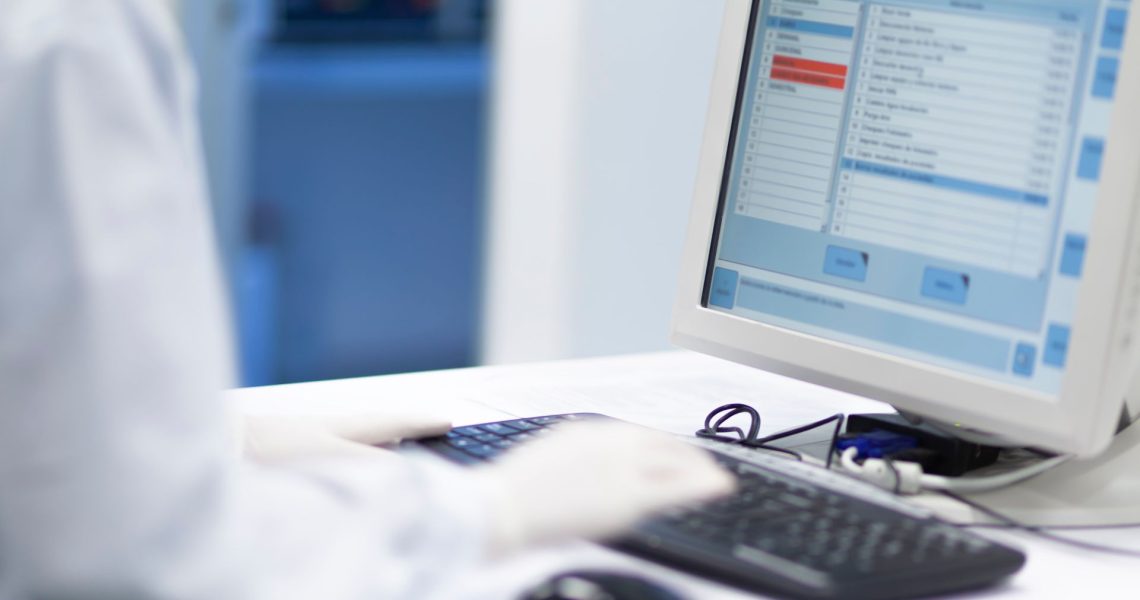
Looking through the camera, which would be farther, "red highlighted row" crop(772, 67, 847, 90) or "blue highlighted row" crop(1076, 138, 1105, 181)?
"red highlighted row" crop(772, 67, 847, 90)

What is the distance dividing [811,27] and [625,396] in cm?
33

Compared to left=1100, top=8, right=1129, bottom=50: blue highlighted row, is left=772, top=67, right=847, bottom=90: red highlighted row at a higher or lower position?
lower

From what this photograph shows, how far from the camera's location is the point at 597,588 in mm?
596


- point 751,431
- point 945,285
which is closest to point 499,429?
point 751,431

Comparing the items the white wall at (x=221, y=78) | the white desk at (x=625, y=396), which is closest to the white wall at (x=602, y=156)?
the white wall at (x=221, y=78)

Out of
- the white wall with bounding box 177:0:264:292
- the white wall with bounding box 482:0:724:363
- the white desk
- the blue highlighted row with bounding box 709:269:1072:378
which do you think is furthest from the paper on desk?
the white wall with bounding box 177:0:264:292

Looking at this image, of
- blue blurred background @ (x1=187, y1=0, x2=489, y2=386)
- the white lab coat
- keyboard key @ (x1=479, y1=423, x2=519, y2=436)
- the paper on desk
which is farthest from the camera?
blue blurred background @ (x1=187, y1=0, x2=489, y2=386)

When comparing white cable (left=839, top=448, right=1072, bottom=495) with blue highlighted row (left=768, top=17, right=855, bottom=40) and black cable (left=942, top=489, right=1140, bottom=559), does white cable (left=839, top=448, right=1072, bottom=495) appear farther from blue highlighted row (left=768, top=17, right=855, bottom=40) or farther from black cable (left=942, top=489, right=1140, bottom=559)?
blue highlighted row (left=768, top=17, right=855, bottom=40)

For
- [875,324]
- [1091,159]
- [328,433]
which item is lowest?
[328,433]

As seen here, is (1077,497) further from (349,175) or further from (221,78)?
(349,175)

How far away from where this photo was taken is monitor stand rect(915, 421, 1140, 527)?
0.82 metres

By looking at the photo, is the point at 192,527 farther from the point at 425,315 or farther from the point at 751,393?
the point at 425,315

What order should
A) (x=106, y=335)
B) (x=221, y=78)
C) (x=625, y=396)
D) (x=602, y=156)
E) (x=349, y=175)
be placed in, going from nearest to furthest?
(x=106, y=335) → (x=625, y=396) → (x=602, y=156) → (x=221, y=78) → (x=349, y=175)

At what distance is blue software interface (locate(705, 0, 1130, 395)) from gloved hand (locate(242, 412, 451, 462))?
0.24 meters
